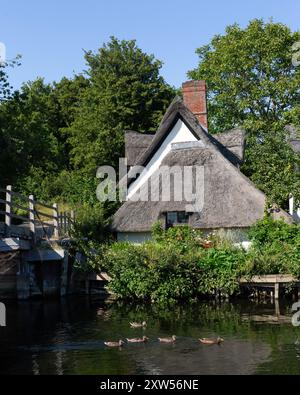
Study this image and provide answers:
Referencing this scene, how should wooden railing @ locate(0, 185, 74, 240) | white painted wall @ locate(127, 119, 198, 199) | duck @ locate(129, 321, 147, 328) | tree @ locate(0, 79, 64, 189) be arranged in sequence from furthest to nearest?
white painted wall @ locate(127, 119, 198, 199), tree @ locate(0, 79, 64, 189), wooden railing @ locate(0, 185, 74, 240), duck @ locate(129, 321, 147, 328)

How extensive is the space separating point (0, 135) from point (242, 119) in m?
25.4

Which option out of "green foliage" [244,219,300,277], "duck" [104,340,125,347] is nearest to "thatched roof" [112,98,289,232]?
"green foliage" [244,219,300,277]

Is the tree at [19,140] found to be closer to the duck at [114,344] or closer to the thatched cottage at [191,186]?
the thatched cottage at [191,186]

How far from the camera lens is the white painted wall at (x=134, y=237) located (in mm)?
31237

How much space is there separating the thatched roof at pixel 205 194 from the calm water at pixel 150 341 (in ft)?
17.8

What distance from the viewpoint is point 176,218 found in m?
31.4

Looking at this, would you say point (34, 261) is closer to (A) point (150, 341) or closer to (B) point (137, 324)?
(B) point (137, 324)

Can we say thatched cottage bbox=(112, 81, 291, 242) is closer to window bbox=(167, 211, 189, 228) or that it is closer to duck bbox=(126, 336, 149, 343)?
window bbox=(167, 211, 189, 228)

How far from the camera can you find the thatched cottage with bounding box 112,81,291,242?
2966cm

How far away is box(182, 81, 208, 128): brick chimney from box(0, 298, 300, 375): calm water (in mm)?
15337

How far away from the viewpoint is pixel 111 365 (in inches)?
629
